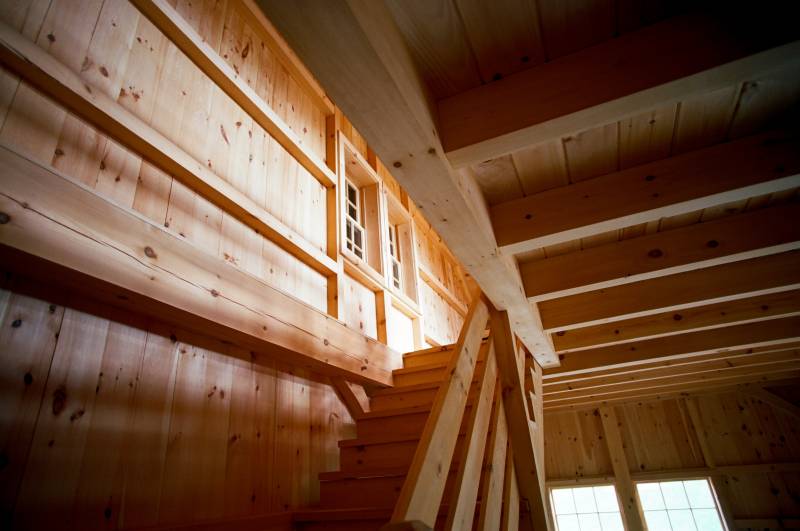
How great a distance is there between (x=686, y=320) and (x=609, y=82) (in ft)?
8.80

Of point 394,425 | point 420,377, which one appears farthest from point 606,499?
point 394,425

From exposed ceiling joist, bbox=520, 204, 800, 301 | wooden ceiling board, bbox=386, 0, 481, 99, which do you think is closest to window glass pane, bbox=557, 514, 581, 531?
exposed ceiling joist, bbox=520, 204, 800, 301

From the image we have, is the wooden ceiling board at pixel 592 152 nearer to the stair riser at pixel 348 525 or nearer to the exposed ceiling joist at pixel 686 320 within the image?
the stair riser at pixel 348 525

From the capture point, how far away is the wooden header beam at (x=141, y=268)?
133cm

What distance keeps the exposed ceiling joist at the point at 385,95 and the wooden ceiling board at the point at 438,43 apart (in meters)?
0.04

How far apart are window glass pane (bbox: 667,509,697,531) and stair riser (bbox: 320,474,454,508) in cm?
538

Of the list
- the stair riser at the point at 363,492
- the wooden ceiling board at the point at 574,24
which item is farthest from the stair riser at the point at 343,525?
the wooden ceiling board at the point at 574,24

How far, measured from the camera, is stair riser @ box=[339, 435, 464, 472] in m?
2.46

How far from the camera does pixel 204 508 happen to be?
1.95 metres

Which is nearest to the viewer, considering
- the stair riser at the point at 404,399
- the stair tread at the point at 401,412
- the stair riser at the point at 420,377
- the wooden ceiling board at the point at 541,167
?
the wooden ceiling board at the point at 541,167

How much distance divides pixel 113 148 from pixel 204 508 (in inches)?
65.1

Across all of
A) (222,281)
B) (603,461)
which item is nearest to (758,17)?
(222,281)

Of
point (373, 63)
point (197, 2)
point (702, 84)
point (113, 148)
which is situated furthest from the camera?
point (197, 2)

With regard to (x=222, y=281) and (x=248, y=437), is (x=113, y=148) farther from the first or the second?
(x=248, y=437)
